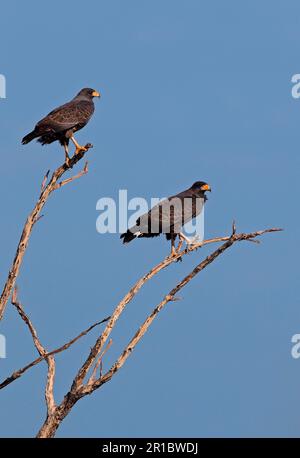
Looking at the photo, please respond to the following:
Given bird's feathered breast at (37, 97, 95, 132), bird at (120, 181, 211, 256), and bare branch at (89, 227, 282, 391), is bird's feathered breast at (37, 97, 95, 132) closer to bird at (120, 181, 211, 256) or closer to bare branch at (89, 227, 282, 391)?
bird at (120, 181, 211, 256)

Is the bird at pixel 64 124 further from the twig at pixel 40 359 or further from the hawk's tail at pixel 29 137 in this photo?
the twig at pixel 40 359

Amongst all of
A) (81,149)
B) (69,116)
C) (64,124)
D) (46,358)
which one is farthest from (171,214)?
(46,358)

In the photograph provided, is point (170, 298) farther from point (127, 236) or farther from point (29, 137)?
point (29, 137)

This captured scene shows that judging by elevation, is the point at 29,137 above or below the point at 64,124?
below

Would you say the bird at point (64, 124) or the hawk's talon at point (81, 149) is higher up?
the bird at point (64, 124)

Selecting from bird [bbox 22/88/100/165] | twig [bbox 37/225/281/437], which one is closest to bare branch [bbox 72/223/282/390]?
twig [bbox 37/225/281/437]

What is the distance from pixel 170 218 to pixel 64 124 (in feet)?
10.3

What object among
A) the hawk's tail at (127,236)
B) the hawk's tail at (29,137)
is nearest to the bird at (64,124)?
the hawk's tail at (29,137)

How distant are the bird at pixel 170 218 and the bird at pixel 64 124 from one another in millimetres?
1853

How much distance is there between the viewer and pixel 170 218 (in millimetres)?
19656

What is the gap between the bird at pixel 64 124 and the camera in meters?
20.7

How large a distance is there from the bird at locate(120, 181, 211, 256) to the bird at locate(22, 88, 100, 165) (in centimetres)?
185
